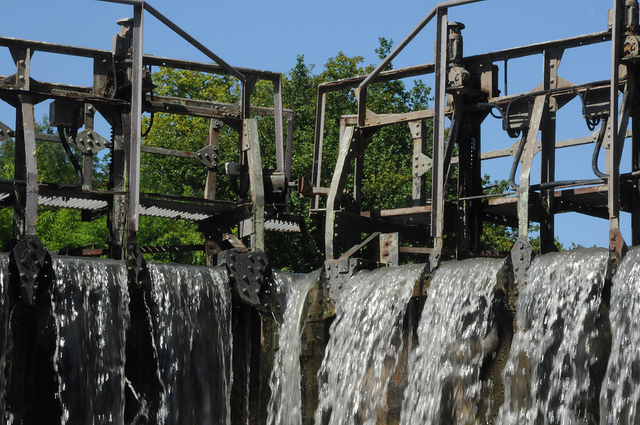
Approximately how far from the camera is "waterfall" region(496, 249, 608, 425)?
15789 millimetres

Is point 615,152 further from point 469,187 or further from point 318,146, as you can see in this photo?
point 318,146

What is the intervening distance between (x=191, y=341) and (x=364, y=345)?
2653mm

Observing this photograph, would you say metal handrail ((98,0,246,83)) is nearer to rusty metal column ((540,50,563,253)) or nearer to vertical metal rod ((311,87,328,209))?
vertical metal rod ((311,87,328,209))

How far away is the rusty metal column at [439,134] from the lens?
63.3ft

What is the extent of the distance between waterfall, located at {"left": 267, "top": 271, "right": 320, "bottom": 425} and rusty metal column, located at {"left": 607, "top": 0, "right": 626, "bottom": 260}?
5215 mm

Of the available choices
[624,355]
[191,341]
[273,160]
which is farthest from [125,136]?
[273,160]

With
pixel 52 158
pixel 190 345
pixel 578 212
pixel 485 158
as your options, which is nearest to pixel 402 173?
pixel 485 158

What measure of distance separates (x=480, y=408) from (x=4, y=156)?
53034 millimetres

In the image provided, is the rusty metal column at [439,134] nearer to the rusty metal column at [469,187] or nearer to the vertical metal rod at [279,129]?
the rusty metal column at [469,187]

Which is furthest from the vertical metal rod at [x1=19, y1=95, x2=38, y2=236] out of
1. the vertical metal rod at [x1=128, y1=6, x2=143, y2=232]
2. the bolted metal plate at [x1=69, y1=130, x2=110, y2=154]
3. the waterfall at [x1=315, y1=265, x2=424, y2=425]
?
the waterfall at [x1=315, y1=265, x2=424, y2=425]

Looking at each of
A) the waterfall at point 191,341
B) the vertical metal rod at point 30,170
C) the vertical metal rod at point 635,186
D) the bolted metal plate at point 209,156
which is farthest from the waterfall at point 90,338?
the vertical metal rod at point 635,186

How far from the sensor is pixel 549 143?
20.5 metres

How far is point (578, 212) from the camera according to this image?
20.7 m

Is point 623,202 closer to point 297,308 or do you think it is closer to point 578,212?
point 578,212
